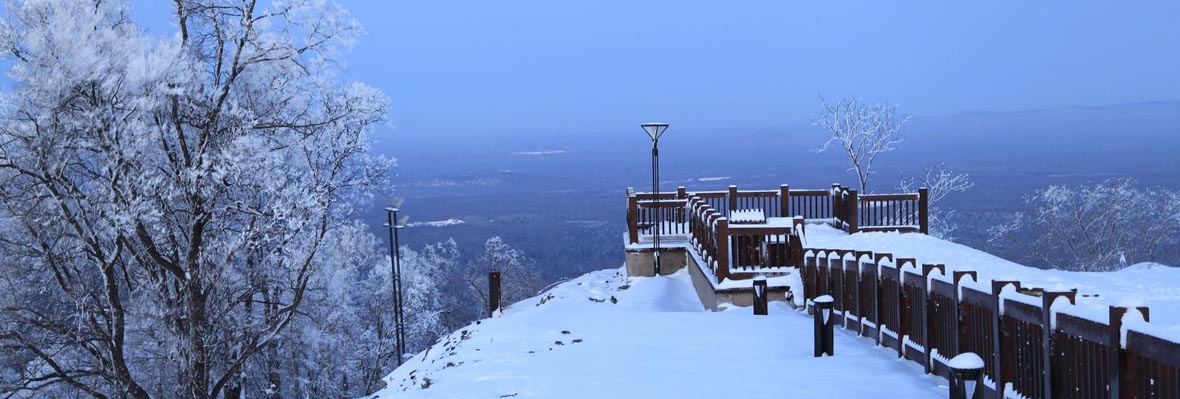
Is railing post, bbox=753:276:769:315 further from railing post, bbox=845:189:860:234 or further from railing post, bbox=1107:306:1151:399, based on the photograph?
railing post, bbox=845:189:860:234

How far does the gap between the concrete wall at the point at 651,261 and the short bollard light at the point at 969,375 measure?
15.0 meters

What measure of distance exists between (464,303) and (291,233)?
57451 mm

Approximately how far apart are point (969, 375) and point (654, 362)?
4016mm

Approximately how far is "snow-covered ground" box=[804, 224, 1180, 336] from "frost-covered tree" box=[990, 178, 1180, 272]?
73.5ft

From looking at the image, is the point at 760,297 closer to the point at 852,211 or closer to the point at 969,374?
the point at 969,374

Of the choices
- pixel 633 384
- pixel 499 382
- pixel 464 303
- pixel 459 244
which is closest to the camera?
pixel 633 384

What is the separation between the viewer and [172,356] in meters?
14.5

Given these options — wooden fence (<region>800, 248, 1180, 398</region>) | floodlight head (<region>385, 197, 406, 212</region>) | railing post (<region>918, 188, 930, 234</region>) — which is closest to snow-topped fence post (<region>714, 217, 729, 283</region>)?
wooden fence (<region>800, 248, 1180, 398</region>)

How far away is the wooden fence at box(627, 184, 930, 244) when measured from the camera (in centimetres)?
2145

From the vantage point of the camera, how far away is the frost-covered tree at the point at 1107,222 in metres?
39.9

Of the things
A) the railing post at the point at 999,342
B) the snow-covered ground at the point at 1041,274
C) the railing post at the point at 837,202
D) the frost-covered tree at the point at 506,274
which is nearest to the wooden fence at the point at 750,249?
the snow-covered ground at the point at 1041,274

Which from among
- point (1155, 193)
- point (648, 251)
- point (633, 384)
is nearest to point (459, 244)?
point (1155, 193)

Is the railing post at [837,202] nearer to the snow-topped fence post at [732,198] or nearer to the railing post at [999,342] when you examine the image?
the snow-topped fence post at [732,198]

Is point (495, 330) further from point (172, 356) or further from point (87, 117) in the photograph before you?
point (87, 117)
